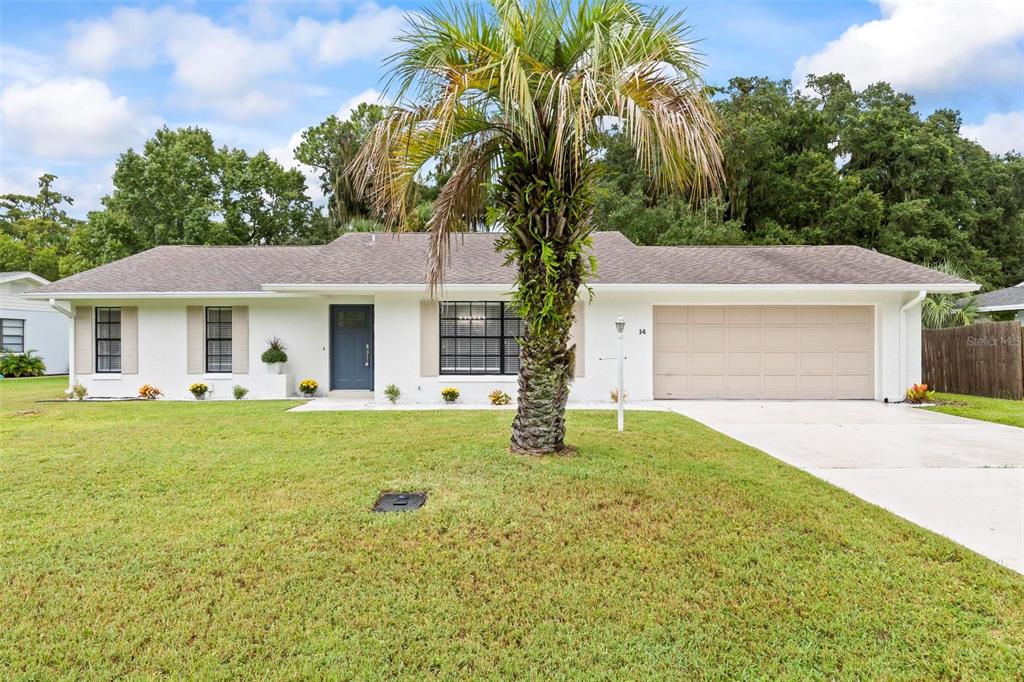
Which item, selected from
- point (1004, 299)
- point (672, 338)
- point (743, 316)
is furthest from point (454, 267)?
point (1004, 299)

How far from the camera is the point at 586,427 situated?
319 inches

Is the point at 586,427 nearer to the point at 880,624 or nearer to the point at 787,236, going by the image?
the point at 880,624

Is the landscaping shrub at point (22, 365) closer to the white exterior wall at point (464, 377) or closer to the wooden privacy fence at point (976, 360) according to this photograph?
the white exterior wall at point (464, 377)

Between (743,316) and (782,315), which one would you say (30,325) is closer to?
(743,316)

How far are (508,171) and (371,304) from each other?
7955 millimetres

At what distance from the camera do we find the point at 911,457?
6.63 m

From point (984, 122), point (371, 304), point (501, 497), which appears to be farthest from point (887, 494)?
point (984, 122)

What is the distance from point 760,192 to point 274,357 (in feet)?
73.0

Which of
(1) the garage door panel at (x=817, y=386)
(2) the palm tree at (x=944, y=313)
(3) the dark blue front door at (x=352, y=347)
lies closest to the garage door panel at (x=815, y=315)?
(1) the garage door panel at (x=817, y=386)

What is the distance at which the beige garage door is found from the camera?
482 inches

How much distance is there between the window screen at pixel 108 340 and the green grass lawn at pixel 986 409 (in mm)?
18395

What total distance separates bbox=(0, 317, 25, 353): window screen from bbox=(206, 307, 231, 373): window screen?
1372 centimetres

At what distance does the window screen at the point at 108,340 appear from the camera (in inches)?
509

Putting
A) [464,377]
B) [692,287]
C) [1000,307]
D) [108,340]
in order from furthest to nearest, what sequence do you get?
[1000,307] < [108,340] < [464,377] < [692,287]
